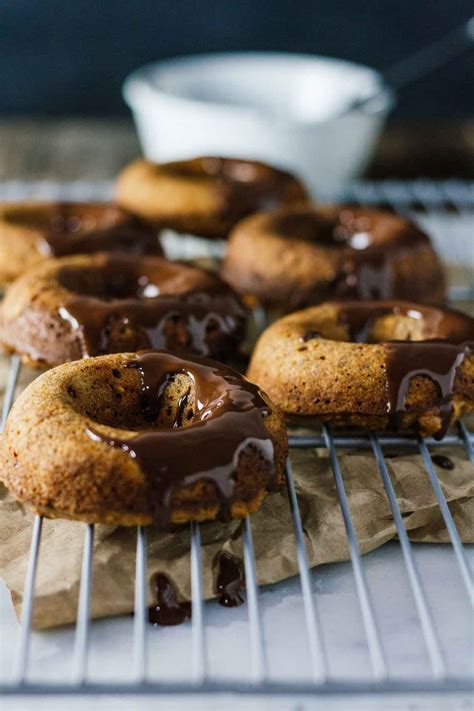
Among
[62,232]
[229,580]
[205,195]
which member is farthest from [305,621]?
[205,195]

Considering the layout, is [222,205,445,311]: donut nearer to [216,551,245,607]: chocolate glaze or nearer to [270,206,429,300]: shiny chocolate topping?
[270,206,429,300]: shiny chocolate topping

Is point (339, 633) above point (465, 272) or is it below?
below

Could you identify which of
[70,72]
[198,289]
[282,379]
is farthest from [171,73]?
[282,379]

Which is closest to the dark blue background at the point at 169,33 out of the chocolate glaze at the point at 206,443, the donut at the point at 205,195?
the donut at the point at 205,195

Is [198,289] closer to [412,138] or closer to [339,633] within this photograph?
[339,633]

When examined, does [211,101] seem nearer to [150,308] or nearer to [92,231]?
[92,231]
